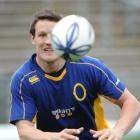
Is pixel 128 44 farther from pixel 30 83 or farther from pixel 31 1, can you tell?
pixel 30 83

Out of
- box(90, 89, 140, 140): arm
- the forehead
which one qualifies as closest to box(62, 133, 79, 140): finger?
box(90, 89, 140, 140): arm

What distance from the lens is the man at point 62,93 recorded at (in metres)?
6.51

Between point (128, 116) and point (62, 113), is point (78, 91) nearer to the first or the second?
point (62, 113)

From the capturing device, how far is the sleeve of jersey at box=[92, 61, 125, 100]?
6523mm

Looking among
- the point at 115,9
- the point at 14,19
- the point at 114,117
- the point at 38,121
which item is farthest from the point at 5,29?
the point at 38,121

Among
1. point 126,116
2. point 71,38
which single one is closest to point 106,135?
point 126,116

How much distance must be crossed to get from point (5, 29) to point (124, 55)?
9.68 ft

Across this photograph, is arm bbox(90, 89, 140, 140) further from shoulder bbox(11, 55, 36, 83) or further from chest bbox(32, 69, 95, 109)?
shoulder bbox(11, 55, 36, 83)

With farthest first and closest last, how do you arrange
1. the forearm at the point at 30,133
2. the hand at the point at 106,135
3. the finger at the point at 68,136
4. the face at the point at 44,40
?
the face at the point at 44,40
the forearm at the point at 30,133
the hand at the point at 106,135
the finger at the point at 68,136

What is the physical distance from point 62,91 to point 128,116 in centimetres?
67

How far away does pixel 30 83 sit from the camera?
256 inches

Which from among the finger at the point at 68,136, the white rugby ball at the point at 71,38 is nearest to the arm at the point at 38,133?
the finger at the point at 68,136

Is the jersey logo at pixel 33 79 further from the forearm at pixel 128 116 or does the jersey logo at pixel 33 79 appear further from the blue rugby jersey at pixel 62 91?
the forearm at pixel 128 116

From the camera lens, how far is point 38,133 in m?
6.21
